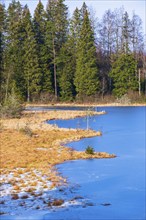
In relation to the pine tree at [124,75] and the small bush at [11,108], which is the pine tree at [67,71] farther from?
the small bush at [11,108]

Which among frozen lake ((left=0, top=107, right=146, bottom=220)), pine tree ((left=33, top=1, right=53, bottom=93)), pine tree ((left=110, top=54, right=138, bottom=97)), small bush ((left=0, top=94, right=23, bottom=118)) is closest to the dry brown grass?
frozen lake ((left=0, top=107, right=146, bottom=220))

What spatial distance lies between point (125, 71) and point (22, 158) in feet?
98.1

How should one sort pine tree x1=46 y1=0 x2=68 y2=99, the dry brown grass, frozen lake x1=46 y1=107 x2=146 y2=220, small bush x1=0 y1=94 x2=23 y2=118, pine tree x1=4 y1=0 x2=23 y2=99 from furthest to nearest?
pine tree x1=46 y1=0 x2=68 y2=99, pine tree x1=4 y1=0 x2=23 y2=99, small bush x1=0 y1=94 x2=23 y2=118, the dry brown grass, frozen lake x1=46 y1=107 x2=146 y2=220

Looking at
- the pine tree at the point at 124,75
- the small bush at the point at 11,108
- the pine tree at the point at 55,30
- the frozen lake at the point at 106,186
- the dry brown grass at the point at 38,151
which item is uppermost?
the pine tree at the point at 55,30

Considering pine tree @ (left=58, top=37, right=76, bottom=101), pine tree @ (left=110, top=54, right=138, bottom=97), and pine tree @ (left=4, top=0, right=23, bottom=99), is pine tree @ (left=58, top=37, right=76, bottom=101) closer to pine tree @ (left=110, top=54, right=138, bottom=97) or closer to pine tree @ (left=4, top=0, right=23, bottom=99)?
pine tree @ (left=4, top=0, right=23, bottom=99)

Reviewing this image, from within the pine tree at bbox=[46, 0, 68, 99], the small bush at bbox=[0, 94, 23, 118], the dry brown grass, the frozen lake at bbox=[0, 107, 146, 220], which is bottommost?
the frozen lake at bbox=[0, 107, 146, 220]

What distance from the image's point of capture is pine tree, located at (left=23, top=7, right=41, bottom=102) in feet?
127

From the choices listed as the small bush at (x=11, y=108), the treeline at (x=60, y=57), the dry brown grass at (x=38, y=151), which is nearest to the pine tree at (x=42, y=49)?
the treeline at (x=60, y=57)

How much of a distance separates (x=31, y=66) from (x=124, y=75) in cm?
927

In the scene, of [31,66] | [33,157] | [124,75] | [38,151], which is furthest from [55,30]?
[33,157]

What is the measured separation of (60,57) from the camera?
1588 inches

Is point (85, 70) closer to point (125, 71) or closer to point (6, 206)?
point (125, 71)

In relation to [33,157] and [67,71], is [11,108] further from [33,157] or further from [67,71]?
[67,71]

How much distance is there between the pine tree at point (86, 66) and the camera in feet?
127
